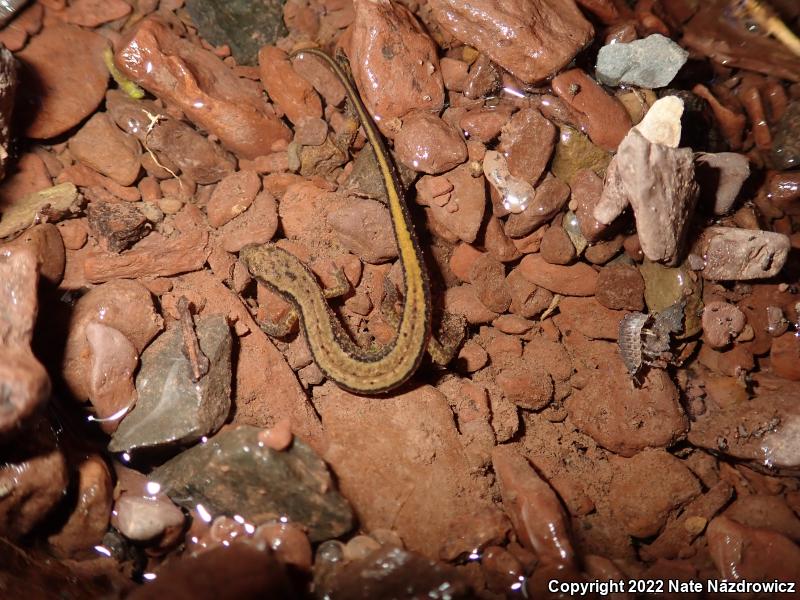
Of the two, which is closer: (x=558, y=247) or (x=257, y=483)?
(x=257, y=483)

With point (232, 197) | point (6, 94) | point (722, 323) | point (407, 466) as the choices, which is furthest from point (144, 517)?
point (722, 323)

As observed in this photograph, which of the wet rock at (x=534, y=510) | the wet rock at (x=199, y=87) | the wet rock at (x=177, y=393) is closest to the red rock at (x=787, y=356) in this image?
the wet rock at (x=534, y=510)

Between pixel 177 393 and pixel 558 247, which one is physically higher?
pixel 558 247

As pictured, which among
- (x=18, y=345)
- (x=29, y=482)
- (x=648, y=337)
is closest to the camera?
(x=18, y=345)

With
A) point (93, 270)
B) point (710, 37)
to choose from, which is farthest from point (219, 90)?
point (710, 37)

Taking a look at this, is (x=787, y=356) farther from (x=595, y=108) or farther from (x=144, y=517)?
(x=144, y=517)

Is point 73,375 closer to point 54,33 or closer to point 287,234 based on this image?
point 287,234

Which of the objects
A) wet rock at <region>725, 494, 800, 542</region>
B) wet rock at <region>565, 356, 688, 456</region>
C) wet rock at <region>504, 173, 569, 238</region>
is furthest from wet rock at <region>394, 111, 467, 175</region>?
wet rock at <region>725, 494, 800, 542</region>

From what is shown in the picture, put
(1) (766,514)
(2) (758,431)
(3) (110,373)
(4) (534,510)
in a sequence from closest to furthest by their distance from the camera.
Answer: (4) (534,510)
(3) (110,373)
(1) (766,514)
(2) (758,431)
